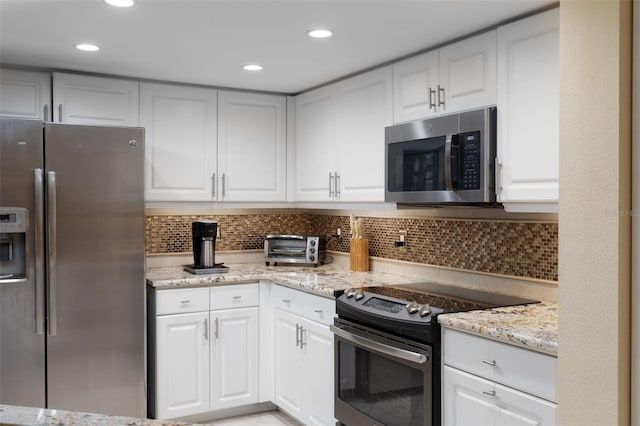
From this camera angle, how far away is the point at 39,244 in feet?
10.0

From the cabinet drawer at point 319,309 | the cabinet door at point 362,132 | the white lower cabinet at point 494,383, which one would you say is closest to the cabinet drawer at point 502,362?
the white lower cabinet at point 494,383

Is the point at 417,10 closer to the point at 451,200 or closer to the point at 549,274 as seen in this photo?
the point at 451,200

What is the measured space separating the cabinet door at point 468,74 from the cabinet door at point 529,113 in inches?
2.3

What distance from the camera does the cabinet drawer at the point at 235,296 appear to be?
366 centimetres

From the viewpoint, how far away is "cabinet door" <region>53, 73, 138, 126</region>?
11.4 feet

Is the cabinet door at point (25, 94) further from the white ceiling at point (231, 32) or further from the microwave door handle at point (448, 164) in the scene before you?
the microwave door handle at point (448, 164)

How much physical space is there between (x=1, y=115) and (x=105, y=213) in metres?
0.83

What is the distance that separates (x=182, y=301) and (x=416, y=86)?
1.83m

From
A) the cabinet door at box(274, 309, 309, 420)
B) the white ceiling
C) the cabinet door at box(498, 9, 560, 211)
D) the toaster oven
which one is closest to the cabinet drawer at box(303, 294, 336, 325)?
the cabinet door at box(274, 309, 309, 420)

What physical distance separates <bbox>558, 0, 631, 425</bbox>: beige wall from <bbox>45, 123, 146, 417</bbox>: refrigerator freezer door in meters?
2.34

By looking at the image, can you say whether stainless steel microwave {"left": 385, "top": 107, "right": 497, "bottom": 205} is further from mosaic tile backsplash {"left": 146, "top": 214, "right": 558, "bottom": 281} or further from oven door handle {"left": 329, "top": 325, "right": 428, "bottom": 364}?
oven door handle {"left": 329, "top": 325, "right": 428, "bottom": 364}

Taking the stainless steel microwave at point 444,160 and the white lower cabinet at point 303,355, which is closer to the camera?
the stainless steel microwave at point 444,160

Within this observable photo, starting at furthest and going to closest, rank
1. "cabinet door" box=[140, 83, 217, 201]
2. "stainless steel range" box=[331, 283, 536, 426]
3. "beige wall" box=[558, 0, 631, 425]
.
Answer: "cabinet door" box=[140, 83, 217, 201] → "stainless steel range" box=[331, 283, 536, 426] → "beige wall" box=[558, 0, 631, 425]

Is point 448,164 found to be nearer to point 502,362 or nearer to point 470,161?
point 470,161
